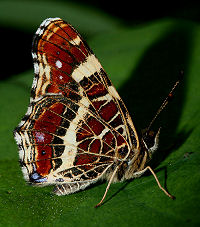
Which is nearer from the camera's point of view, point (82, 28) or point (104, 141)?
point (104, 141)

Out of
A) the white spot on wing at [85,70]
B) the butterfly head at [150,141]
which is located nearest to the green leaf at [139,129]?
the butterfly head at [150,141]

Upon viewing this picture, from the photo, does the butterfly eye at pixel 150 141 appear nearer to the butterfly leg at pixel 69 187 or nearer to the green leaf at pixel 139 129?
the green leaf at pixel 139 129

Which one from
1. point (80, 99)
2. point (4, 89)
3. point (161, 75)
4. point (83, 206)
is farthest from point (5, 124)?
point (161, 75)

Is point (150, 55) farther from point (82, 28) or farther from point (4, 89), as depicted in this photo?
point (82, 28)

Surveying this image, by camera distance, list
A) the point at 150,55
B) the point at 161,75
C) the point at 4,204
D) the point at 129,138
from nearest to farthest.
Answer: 1. the point at 4,204
2. the point at 129,138
3. the point at 161,75
4. the point at 150,55

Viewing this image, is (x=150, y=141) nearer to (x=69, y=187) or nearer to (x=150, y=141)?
(x=150, y=141)

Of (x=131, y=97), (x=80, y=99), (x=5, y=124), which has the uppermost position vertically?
(x=80, y=99)

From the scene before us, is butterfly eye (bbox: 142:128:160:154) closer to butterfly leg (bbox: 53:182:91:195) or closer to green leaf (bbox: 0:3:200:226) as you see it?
green leaf (bbox: 0:3:200:226)

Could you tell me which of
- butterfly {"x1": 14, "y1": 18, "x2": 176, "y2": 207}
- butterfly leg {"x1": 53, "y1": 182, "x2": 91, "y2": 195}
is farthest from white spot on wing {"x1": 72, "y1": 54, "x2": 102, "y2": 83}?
butterfly leg {"x1": 53, "y1": 182, "x2": 91, "y2": 195}
